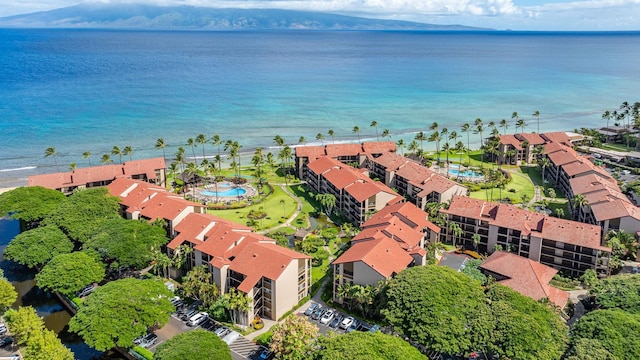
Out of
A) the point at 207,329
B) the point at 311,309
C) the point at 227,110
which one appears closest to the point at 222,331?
the point at 207,329

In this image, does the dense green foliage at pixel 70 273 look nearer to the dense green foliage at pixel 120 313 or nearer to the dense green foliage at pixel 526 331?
the dense green foliage at pixel 120 313

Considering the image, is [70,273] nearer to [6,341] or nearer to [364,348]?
[6,341]

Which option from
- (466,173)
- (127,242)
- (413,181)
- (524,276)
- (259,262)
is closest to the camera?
(259,262)

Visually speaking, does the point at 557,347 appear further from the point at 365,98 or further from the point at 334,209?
the point at 365,98

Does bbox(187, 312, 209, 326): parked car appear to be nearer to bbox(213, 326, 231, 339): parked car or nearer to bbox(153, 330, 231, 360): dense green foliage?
bbox(213, 326, 231, 339): parked car

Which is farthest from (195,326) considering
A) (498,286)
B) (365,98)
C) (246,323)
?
(365,98)

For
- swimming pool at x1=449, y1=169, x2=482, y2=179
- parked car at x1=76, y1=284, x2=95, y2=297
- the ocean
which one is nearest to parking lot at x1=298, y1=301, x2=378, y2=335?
parked car at x1=76, y1=284, x2=95, y2=297

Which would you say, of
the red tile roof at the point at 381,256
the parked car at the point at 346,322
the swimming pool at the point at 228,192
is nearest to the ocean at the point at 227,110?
the swimming pool at the point at 228,192
